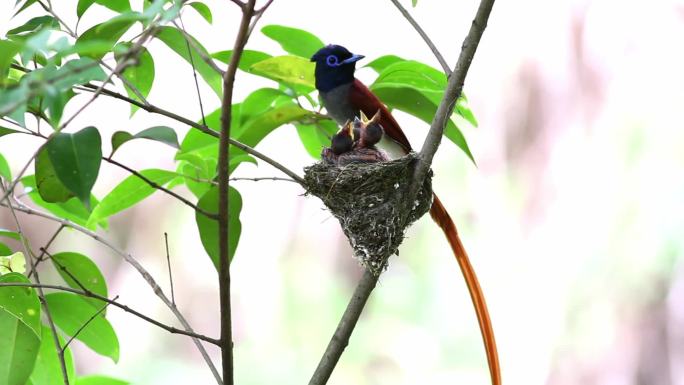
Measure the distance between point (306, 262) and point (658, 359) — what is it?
4.70ft

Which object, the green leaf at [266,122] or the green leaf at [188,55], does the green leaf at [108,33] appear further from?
the green leaf at [266,122]

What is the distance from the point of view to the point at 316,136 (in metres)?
1.72

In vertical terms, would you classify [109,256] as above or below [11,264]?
above

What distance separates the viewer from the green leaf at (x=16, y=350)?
1142 mm

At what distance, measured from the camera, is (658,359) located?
3162mm

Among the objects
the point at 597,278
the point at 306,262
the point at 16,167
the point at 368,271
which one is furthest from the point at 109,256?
the point at 368,271

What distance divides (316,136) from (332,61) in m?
0.54

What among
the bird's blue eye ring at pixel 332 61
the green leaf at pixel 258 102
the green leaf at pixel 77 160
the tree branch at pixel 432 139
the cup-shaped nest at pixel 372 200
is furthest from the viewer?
the bird's blue eye ring at pixel 332 61

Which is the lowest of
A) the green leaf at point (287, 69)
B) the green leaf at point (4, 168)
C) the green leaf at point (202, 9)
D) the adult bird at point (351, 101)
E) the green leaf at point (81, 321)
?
the green leaf at point (81, 321)

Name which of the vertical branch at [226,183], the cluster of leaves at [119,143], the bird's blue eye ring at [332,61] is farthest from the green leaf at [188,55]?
the bird's blue eye ring at [332,61]

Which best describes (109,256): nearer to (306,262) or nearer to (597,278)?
(306,262)

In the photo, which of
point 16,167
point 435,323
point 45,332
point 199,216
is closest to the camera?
point 199,216

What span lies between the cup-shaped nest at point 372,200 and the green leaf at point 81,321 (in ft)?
1.53

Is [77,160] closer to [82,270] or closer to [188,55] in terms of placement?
[188,55]
